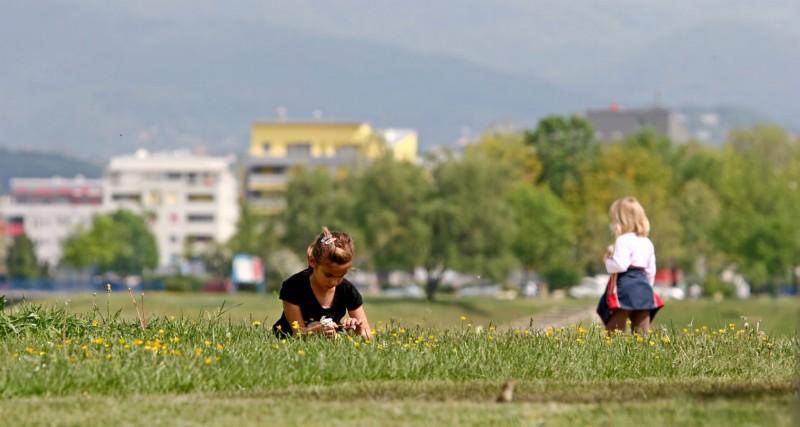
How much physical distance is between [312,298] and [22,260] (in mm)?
156972

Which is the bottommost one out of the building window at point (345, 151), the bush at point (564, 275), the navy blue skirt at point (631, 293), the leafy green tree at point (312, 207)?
the bush at point (564, 275)

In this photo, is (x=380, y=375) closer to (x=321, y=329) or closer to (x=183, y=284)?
(x=321, y=329)

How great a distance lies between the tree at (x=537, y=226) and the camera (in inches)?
3563

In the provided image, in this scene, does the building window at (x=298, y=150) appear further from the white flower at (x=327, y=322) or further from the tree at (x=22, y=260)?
the white flower at (x=327, y=322)

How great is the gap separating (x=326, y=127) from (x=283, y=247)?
10152 cm

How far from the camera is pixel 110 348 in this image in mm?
11367

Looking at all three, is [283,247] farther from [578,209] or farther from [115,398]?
[115,398]

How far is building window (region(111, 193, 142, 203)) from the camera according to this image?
633 ft

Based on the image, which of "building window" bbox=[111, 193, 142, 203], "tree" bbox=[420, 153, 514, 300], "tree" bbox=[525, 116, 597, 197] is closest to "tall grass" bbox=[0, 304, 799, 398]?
"tree" bbox=[420, 153, 514, 300]

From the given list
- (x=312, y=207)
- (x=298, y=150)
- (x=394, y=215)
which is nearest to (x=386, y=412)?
(x=394, y=215)

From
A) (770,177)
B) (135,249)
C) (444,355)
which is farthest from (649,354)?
(135,249)

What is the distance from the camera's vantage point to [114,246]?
150 m

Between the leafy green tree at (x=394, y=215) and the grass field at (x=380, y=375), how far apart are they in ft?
211

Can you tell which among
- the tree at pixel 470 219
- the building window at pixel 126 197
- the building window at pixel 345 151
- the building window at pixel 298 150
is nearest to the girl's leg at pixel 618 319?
the tree at pixel 470 219
